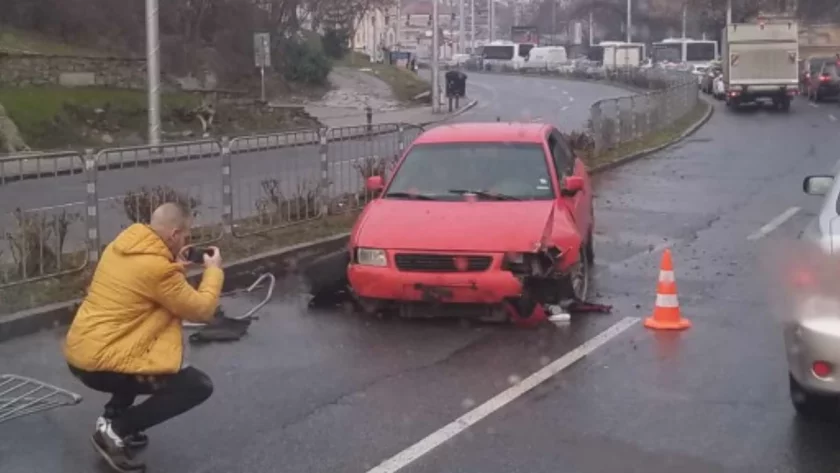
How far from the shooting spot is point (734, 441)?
7129mm

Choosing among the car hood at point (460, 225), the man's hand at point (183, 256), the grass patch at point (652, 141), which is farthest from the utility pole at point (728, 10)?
the man's hand at point (183, 256)

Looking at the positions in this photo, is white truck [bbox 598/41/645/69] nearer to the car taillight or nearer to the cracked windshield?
the cracked windshield

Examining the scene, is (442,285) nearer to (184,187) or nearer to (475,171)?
(475,171)

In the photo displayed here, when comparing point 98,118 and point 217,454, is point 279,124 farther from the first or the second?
point 217,454

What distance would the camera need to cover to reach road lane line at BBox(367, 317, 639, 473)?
6.83 metres

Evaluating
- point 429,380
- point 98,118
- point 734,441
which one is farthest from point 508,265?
point 98,118

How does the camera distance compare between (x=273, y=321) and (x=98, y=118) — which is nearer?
(x=273, y=321)

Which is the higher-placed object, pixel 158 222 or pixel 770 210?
pixel 158 222

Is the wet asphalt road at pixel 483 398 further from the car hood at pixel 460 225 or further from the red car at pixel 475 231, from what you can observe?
the car hood at pixel 460 225

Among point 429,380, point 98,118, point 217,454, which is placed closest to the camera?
point 217,454

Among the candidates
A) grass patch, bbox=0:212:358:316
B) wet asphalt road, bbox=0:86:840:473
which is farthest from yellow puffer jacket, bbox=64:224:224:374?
grass patch, bbox=0:212:358:316

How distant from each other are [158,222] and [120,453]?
3.96ft

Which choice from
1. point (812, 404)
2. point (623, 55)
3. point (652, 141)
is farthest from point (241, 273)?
point (623, 55)

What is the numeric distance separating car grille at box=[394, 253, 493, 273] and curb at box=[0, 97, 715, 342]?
270 cm
